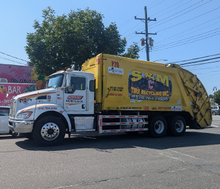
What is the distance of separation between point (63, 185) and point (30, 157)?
8.08 ft

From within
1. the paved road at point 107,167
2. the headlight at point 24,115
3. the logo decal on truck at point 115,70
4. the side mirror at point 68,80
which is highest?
the logo decal on truck at point 115,70

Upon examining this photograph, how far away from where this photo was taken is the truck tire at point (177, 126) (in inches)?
452

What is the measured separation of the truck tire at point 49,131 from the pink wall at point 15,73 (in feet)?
55.9

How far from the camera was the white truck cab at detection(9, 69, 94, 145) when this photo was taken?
801cm

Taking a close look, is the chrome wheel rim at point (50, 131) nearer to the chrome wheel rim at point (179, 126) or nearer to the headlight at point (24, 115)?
the headlight at point (24, 115)

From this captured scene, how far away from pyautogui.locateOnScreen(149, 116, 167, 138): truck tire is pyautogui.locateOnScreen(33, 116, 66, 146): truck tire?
175 inches

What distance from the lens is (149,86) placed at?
1098 centimetres

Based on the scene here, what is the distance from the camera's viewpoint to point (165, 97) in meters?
11.5

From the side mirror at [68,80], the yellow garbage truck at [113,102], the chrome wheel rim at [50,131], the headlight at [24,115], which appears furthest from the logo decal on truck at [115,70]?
the headlight at [24,115]

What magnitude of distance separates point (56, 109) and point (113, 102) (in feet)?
8.34

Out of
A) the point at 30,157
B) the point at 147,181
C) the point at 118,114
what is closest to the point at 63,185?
the point at 147,181

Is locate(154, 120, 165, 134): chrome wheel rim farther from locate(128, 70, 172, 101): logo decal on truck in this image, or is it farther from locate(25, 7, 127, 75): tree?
locate(25, 7, 127, 75): tree

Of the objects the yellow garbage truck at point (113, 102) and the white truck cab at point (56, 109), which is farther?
the yellow garbage truck at point (113, 102)

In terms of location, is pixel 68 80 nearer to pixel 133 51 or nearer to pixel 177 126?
pixel 177 126
